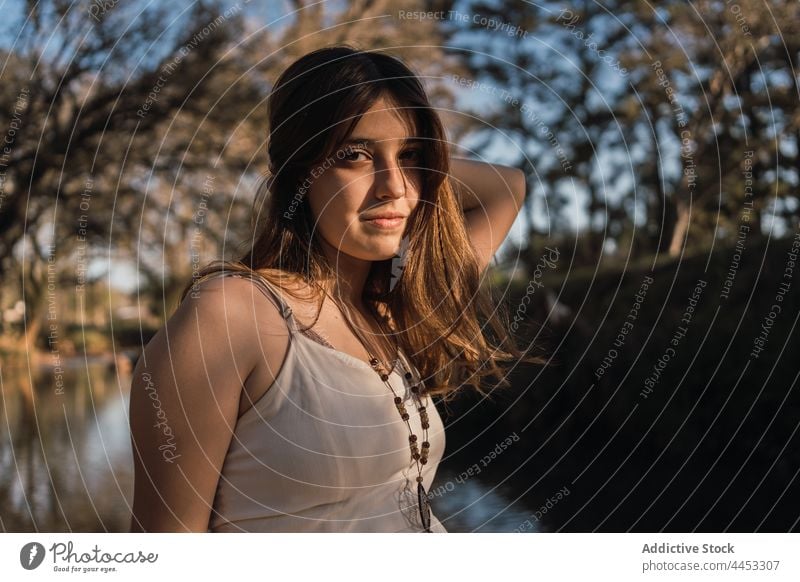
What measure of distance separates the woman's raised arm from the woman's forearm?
0.77 metres

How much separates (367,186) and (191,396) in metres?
0.46

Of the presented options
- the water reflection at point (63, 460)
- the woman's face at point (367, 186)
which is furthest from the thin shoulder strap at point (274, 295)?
the water reflection at point (63, 460)

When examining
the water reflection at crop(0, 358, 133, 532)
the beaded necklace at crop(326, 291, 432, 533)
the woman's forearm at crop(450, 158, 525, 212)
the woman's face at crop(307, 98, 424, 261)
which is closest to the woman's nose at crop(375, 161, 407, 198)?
the woman's face at crop(307, 98, 424, 261)

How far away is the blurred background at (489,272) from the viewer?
4.38 meters

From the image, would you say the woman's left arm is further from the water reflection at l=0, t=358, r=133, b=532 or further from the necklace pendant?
the water reflection at l=0, t=358, r=133, b=532

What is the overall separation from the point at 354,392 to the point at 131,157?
622 cm

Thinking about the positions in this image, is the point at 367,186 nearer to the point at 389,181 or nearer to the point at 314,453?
the point at 389,181

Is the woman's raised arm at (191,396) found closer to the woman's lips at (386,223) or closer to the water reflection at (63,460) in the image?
the woman's lips at (386,223)

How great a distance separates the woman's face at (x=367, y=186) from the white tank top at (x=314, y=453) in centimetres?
19

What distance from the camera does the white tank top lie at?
4.59 feet

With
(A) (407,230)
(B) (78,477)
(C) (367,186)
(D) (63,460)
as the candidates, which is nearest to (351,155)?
(C) (367,186)

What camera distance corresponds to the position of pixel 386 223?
162 cm

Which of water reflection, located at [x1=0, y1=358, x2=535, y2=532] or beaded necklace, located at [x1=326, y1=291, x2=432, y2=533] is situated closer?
beaded necklace, located at [x1=326, y1=291, x2=432, y2=533]
